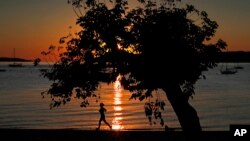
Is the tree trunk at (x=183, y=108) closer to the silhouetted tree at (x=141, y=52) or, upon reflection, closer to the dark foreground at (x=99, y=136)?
the silhouetted tree at (x=141, y=52)

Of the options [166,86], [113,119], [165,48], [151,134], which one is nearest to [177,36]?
[165,48]

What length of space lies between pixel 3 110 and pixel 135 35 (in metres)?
58.2

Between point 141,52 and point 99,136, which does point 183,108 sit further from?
point 99,136

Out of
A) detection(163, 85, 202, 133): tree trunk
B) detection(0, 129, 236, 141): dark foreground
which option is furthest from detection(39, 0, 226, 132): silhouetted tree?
detection(0, 129, 236, 141): dark foreground

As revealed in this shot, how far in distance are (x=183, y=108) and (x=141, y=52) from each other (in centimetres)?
296

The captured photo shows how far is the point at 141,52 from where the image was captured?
18625 mm

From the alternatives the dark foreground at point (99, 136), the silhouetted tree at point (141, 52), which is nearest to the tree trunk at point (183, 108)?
the silhouetted tree at point (141, 52)

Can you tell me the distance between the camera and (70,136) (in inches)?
1296

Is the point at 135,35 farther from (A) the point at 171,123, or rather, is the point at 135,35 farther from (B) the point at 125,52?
(A) the point at 171,123

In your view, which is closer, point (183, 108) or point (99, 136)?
point (183, 108)

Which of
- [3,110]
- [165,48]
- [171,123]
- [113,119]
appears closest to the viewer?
[165,48]

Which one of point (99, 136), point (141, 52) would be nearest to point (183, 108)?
point (141, 52)

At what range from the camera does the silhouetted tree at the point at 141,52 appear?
60.3 feet

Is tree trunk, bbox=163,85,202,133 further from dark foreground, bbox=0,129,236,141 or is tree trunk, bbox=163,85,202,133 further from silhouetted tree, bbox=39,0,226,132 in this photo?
dark foreground, bbox=0,129,236,141
